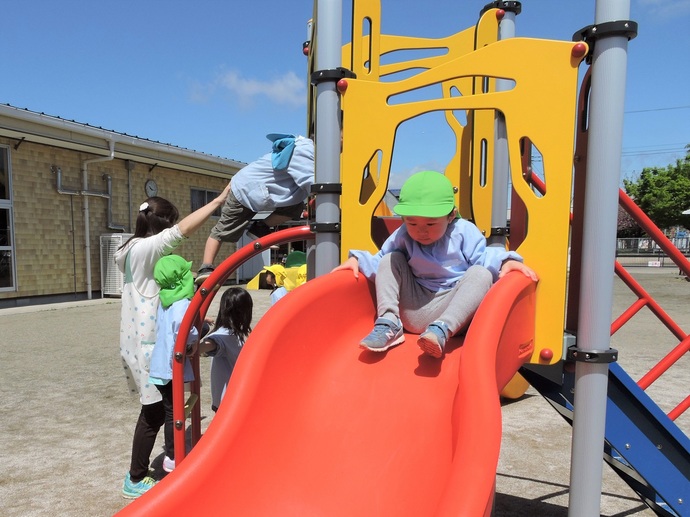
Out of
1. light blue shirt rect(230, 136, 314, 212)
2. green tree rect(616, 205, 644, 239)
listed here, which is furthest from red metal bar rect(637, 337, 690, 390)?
green tree rect(616, 205, 644, 239)

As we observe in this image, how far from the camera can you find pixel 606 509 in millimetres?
3098

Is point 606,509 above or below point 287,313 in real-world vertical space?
below

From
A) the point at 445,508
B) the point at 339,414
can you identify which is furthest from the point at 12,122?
the point at 445,508

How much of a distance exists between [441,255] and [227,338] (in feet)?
5.35

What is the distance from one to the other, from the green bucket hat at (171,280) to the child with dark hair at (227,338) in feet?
0.97

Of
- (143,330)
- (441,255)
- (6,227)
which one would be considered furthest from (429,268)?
(6,227)

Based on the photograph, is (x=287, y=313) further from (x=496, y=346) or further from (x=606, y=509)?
(x=606, y=509)

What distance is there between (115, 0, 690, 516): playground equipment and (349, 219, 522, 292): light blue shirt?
11cm

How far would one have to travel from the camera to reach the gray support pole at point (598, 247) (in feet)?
6.07

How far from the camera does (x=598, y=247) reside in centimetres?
187

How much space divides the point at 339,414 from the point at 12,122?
10.1 m

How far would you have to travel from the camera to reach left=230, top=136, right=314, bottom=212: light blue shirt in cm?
299

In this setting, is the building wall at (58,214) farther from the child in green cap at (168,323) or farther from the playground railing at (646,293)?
the playground railing at (646,293)

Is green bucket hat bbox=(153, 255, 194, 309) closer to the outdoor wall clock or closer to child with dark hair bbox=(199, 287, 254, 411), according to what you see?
child with dark hair bbox=(199, 287, 254, 411)
